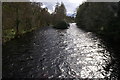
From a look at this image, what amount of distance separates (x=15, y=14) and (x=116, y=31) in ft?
108

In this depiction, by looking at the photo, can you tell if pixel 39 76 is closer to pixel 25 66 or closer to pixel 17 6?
pixel 25 66

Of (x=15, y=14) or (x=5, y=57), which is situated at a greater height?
(x=15, y=14)

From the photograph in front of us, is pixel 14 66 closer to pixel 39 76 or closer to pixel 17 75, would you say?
pixel 17 75

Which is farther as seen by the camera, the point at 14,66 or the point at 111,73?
the point at 14,66

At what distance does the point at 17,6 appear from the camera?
60250 millimetres

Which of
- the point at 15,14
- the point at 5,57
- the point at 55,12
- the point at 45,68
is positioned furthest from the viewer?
the point at 55,12

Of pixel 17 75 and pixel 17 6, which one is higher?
pixel 17 6

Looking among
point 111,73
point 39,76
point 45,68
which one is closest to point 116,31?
point 111,73

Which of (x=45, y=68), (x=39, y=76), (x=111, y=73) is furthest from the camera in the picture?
(x=45, y=68)

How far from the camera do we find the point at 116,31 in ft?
153

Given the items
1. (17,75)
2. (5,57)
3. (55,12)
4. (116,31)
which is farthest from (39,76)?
(55,12)

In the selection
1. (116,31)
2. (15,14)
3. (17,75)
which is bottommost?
(17,75)

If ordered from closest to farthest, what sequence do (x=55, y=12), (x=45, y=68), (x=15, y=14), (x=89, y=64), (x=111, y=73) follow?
(x=111, y=73), (x=45, y=68), (x=89, y=64), (x=15, y=14), (x=55, y=12)

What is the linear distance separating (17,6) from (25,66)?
37994 millimetres
